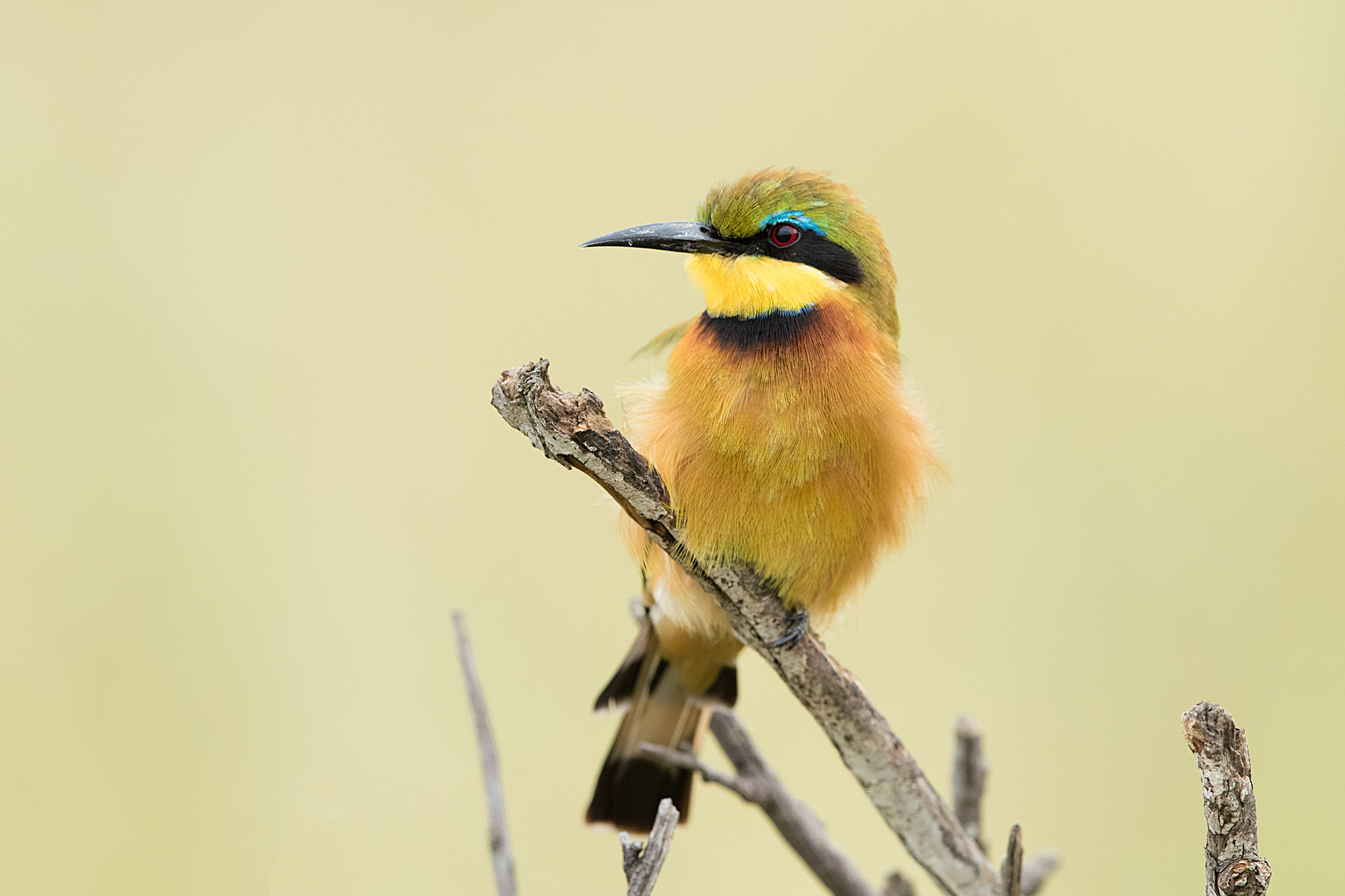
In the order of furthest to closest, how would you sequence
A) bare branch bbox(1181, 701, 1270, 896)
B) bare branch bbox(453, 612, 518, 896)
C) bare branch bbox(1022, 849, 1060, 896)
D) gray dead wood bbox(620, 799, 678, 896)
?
bare branch bbox(1022, 849, 1060, 896)
bare branch bbox(453, 612, 518, 896)
gray dead wood bbox(620, 799, 678, 896)
bare branch bbox(1181, 701, 1270, 896)

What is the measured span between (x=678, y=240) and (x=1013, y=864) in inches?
47.8

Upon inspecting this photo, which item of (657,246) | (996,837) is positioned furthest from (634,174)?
(996,837)

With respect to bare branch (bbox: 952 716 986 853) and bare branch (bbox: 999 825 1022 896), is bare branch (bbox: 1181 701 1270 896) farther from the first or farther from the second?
bare branch (bbox: 952 716 986 853)

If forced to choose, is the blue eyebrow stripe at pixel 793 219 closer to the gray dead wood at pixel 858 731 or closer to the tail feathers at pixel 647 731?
the gray dead wood at pixel 858 731

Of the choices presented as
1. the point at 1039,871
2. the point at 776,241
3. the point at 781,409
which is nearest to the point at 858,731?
the point at 1039,871

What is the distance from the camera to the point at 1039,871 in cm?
205

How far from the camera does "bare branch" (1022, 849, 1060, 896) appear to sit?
79.7 inches

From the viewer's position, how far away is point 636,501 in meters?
1.66

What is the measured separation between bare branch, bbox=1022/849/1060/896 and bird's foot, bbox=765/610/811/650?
59cm

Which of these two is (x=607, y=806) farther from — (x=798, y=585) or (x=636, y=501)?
(x=636, y=501)

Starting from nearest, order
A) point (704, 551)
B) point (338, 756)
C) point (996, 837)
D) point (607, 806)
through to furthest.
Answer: point (704, 551)
point (607, 806)
point (338, 756)
point (996, 837)

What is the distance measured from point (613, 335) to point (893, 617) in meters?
1.19

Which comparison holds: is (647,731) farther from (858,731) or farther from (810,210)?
(810,210)

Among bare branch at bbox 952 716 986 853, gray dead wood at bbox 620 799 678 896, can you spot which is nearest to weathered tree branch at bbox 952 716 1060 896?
bare branch at bbox 952 716 986 853
